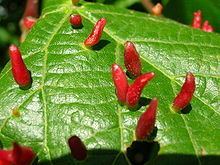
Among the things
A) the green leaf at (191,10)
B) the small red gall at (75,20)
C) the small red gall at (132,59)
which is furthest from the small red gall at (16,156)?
the green leaf at (191,10)

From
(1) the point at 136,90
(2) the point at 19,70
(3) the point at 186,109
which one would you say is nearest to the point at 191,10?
(3) the point at 186,109

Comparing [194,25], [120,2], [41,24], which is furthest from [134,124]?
[120,2]

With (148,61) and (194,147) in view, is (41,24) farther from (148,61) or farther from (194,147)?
(194,147)

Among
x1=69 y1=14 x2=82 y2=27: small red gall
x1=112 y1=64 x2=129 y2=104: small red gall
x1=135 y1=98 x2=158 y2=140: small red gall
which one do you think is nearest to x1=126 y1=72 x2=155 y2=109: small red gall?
x1=112 y1=64 x2=129 y2=104: small red gall

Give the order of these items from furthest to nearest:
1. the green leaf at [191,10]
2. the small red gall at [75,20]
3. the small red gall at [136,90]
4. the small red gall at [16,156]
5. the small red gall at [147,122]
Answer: the green leaf at [191,10], the small red gall at [75,20], the small red gall at [136,90], the small red gall at [147,122], the small red gall at [16,156]

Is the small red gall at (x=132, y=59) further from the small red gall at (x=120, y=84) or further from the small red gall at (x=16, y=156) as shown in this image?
the small red gall at (x=16, y=156)

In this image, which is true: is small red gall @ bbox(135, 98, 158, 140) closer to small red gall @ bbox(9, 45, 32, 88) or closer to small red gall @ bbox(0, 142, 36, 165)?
small red gall @ bbox(0, 142, 36, 165)
